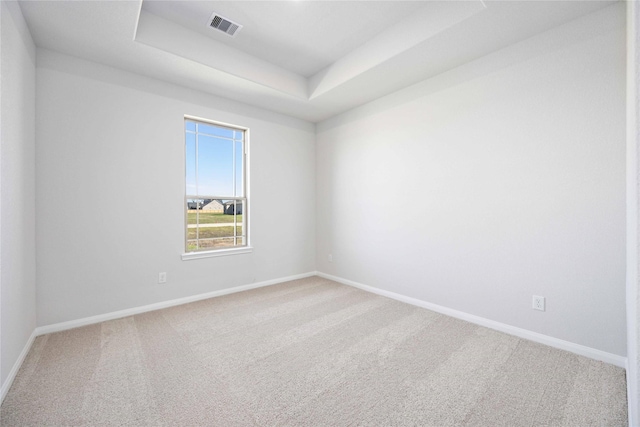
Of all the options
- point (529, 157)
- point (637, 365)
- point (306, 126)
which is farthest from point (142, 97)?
point (637, 365)

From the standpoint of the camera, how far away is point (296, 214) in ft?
14.5

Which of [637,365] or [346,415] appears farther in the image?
[346,415]

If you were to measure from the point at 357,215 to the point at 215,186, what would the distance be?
2026 mm

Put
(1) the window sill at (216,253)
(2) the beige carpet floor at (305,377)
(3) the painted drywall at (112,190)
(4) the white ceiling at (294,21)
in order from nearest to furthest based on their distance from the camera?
(2) the beige carpet floor at (305,377) → (4) the white ceiling at (294,21) → (3) the painted drywall at (112,190) → (1) the window sill at (216,253)

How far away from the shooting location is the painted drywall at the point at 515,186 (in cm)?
204

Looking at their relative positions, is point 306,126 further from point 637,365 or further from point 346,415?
point 637,365

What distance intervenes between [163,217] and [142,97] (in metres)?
1.34

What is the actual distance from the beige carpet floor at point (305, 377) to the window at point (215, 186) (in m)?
1.17

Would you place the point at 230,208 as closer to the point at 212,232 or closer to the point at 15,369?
the point at 212,232

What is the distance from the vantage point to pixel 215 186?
3.71m

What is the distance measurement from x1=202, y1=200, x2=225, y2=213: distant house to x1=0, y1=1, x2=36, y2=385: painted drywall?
1599 millimetres

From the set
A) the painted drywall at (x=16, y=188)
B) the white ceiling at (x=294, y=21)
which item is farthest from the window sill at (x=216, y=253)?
the white ceiling at (x=294, y=21)

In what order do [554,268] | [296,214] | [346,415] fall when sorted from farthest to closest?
[296,214]
[554,268]
[346,415]

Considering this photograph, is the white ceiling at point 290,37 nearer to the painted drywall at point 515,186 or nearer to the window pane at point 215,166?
the painted drywall at point 515,186
